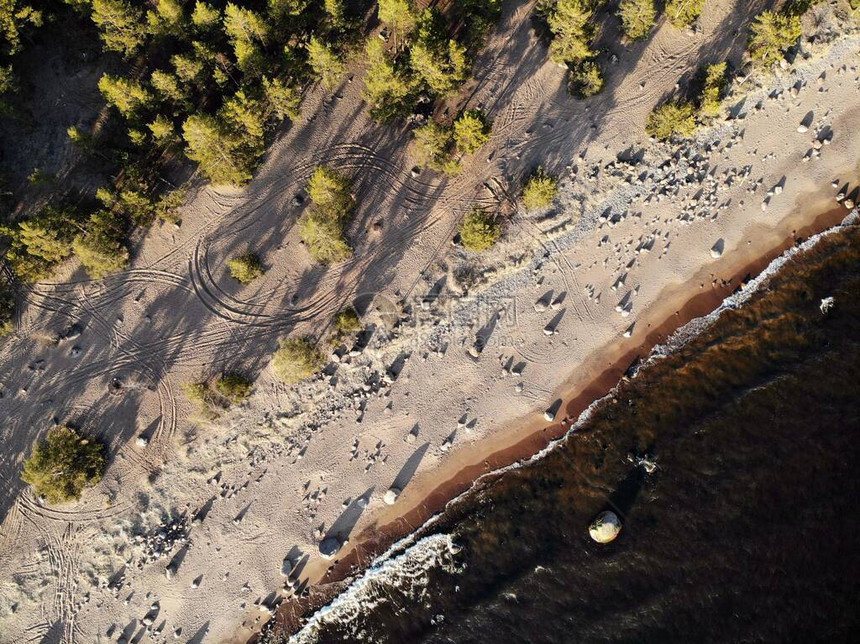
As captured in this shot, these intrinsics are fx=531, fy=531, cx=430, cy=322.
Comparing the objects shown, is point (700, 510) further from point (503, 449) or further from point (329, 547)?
point (329, 547)

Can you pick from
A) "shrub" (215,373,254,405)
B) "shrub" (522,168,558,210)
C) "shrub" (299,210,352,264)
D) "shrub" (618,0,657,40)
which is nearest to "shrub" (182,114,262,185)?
"shrub" (299,210,352,264)

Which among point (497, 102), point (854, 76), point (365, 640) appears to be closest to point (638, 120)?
point (497, 102)

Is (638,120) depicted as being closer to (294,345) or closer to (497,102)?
(497,102)

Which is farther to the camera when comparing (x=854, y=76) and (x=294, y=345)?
(x=854, y=76)

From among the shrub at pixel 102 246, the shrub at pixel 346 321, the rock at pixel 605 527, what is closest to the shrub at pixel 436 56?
the shrub at pixel 346 321

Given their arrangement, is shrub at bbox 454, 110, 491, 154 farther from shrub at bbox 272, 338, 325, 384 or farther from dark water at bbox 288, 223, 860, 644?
dark water at bbox 288, 223, 860, 644

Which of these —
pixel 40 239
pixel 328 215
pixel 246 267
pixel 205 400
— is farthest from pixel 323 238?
pixel 40 239

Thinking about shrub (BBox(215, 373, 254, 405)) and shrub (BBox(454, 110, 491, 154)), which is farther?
shrub (BBox(215, 373, 254, 405))
